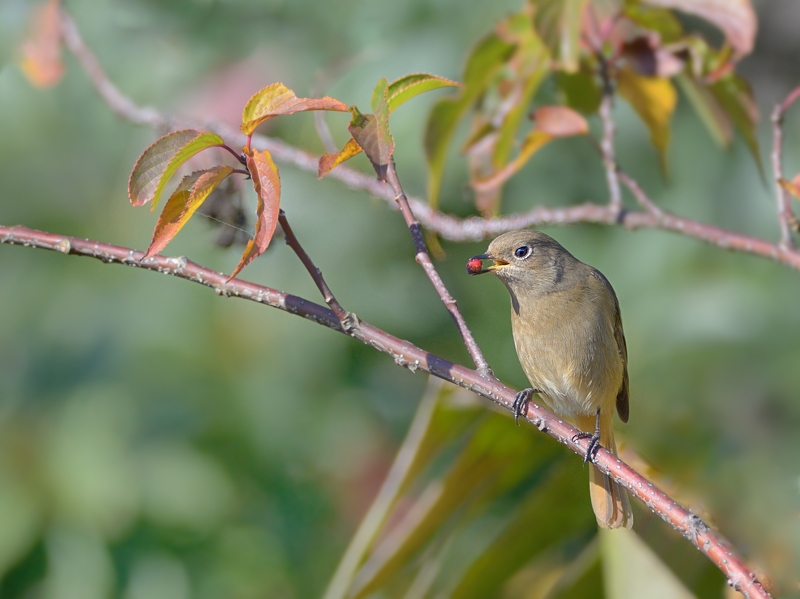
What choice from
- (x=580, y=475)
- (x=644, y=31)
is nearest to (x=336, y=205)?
(x=644, y=31)

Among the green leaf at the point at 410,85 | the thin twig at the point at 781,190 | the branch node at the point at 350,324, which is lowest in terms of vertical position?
the branch node at the point at 350,324

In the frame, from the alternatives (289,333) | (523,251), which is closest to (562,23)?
(523,251)

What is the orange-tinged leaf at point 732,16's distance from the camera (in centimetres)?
247

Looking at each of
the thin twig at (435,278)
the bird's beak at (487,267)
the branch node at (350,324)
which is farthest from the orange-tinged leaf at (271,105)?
the bird's beak at (487,267)

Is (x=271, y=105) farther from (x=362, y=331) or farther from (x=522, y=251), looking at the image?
(x=522, y=251)

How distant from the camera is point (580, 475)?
Result: 2.51 metres

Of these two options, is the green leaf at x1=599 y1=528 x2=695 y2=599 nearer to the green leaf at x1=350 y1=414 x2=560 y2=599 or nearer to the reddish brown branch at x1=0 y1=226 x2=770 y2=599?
the green leaf at x1=350 y1=414 x2=560 y2=599

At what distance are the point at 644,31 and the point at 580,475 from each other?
139 cm

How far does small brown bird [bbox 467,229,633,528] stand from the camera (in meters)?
2.57

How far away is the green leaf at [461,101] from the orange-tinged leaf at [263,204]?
4.33 ft

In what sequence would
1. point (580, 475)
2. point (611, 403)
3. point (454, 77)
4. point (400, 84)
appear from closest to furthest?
point (400, 84)
point (580, 475)
point (611, 403)
point (454, 77)

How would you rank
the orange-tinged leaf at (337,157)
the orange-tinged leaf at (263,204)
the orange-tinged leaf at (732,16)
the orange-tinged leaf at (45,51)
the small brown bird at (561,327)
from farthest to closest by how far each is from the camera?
1. the orange-tinged leaf at (45,51)
2. the small brown bird at (561,327)
3. the orange-tinged leaf at (732,16)
4. the orange-tinged leaf at (337,157)
5. the orange-tinged leaf at (263,204)

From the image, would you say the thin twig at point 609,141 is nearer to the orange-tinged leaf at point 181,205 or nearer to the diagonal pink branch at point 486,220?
the diagonal pink branch at point 486,220

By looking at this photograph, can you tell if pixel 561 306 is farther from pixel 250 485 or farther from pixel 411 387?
pixel 250 485
